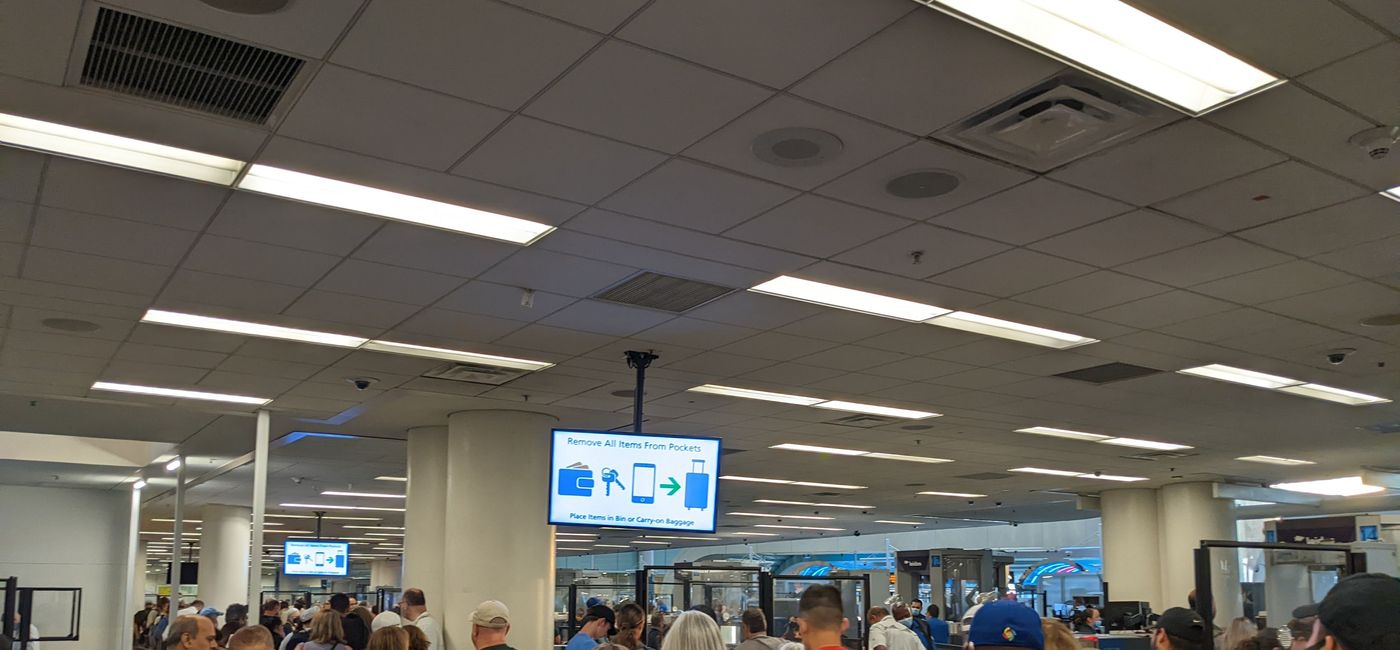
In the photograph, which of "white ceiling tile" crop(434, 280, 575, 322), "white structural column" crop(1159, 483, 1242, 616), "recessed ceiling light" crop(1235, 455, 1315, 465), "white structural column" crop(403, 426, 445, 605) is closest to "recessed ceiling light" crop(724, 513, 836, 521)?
"white structural column" crop(1159, 483, 1242, 616)

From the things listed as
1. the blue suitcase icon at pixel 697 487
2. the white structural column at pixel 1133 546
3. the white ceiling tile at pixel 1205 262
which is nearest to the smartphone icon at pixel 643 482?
the blue suitcase icon at pixel 697 487

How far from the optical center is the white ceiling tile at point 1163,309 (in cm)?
705

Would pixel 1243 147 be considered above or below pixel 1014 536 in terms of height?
above

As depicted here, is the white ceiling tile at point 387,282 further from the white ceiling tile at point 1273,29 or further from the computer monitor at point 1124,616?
the computer monitor at point 1124,616

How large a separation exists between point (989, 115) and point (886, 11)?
3.14 feet

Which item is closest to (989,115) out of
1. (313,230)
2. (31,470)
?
(313,230)

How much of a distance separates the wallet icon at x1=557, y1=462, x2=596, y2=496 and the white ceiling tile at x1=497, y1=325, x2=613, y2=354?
0.89m

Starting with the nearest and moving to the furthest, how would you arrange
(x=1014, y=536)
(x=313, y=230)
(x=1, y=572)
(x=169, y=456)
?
(x=313, y=230), (x=169, y=456), (x=1, y=572), (x=1014, y=536)

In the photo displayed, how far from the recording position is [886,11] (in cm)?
362

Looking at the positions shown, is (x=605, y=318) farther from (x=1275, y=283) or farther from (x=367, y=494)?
(x=367, y=494)

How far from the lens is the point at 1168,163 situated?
15.9 ft

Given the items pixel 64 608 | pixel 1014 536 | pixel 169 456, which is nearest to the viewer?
pixel 169 456

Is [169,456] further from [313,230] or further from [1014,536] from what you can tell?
[1014,536]

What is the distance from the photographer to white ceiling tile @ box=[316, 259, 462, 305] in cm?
642
